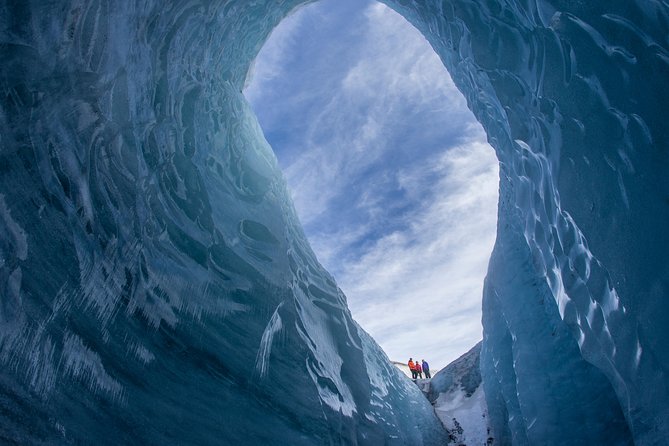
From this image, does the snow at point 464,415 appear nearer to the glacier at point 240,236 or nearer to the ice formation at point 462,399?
the ice formation at point 462,399

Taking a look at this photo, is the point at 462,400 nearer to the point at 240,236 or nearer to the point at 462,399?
the point at 462,399

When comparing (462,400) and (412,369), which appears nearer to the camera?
(462,400)

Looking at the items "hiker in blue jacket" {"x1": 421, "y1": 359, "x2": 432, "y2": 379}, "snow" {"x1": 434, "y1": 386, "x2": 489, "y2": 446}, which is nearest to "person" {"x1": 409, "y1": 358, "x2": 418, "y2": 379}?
"hiker in blue jacket" {"x1": 421, "y1": 359, "x2": 432, "y2": 379}

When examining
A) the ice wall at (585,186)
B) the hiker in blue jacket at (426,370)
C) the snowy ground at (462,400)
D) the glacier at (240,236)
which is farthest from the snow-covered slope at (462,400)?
the ice wall at (585,186)

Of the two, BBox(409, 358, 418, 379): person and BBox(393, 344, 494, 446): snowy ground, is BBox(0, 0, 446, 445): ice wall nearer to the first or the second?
BBox(393, 344, 494, 446): snowy ground

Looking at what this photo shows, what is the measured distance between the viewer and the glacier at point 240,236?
319cm

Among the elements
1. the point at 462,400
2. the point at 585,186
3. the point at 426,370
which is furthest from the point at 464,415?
the point at 585,186

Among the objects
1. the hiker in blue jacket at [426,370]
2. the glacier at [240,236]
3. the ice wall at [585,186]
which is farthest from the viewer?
→ the hiker in blue jacket at [426,370]

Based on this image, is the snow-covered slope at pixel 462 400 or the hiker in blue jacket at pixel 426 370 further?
the hiker in blue jacket at pixel 426 370

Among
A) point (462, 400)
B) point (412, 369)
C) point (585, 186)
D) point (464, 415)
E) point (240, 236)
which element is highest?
point (240, 236)

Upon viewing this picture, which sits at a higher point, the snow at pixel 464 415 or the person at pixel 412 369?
the person at pixel 412 369

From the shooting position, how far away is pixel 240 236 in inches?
292

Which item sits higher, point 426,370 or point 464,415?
point 426,370

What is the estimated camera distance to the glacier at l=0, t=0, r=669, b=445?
3.19 meters
